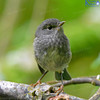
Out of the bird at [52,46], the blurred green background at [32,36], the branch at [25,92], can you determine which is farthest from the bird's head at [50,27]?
the branch at [25,92]

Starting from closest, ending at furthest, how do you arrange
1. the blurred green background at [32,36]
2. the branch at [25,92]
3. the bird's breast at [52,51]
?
the branch at [25,92]
the bird's breast at [52,51]
the blurred green background at [32,36]

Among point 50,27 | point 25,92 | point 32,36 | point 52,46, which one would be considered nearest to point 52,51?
point 52,46

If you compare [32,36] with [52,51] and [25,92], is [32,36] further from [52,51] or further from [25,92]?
[25,92]

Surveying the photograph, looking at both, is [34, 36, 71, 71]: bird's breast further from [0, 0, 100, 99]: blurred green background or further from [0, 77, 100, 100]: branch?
[0, 77, 100, 100]: branch

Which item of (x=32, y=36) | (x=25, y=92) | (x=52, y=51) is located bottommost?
(x=25, y=92)

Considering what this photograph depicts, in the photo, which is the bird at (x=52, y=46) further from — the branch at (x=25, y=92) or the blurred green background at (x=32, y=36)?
the branch at (x=25, y=92)

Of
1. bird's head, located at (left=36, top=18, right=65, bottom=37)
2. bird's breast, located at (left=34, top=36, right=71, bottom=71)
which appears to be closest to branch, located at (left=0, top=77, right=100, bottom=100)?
bird's breast, located at (left=34, top=36, right=71, bottom=71)
